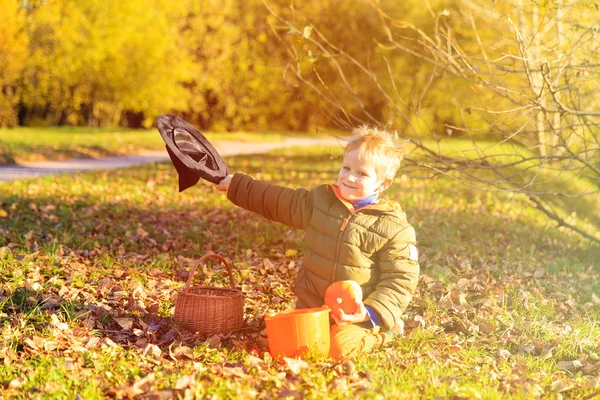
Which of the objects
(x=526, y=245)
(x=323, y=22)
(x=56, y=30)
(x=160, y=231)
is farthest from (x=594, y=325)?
(x=323, y=22)

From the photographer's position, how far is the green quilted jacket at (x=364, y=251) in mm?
4031

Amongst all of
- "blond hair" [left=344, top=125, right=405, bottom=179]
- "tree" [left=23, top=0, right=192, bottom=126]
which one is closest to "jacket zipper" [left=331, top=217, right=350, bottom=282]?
"blond hair" [left=344, top=125, right=405, bottom=179]

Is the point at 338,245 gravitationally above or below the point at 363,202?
below

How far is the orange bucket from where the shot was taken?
371cm

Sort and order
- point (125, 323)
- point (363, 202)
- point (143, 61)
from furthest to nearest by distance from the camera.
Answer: point (143, 61)
point (125, 323)
point (363, 202)

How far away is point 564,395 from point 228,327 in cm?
197

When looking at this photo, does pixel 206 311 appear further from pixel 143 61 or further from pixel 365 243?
pixel 143 61

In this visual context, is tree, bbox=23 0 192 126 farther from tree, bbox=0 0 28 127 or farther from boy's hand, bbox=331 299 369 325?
boy's hand, bbox=331 299 369 325

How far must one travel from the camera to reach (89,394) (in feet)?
10.8

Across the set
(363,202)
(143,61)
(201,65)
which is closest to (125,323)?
(363,202)

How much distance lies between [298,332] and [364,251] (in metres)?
0.67

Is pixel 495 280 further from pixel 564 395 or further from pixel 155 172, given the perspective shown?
pixel 155 172

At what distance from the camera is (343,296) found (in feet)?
12.8

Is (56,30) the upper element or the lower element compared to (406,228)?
upper
